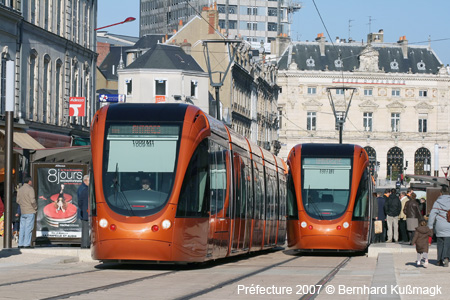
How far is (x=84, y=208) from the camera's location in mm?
21906

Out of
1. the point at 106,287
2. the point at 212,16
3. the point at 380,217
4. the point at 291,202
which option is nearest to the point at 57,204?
the point at 291,202

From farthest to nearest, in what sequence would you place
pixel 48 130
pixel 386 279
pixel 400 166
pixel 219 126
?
pixel 400 166
pixel 48 130
pixel 219 126
pixel 386 279

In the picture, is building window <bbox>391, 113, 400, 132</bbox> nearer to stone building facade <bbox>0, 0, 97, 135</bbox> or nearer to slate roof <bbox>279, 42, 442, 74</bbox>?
slate roof <bbox>279, 42, 442, 74</bbox>

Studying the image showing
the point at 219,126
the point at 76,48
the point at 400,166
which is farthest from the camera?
the point at 400,166

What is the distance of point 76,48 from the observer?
4591cm

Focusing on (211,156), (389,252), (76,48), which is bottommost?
(389,252)

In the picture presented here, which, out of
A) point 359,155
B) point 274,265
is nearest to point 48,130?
point 359,155

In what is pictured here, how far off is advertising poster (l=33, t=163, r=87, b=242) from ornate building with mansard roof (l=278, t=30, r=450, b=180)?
107 meters

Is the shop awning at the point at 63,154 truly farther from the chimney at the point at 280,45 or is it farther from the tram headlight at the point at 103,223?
the chimney at the point at 280,45

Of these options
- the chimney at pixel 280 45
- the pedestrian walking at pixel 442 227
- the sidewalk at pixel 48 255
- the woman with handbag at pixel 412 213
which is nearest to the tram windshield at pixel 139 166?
the sidewalk at pixel 48 255

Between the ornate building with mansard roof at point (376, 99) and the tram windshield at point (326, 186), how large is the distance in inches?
4131

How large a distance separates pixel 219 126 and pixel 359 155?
6.53 m

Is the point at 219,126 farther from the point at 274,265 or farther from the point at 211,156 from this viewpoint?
the point at 274,265

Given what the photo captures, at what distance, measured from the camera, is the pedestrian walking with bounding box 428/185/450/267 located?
19.1m
